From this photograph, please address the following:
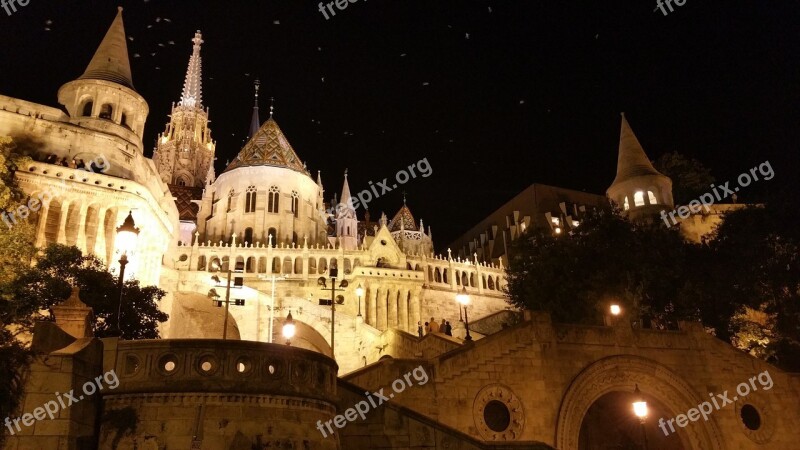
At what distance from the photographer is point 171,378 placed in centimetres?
1043

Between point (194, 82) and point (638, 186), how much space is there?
6567cm

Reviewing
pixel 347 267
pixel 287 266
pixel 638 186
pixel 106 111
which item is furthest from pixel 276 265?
pixel 638 186

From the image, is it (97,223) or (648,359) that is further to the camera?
(97,223)

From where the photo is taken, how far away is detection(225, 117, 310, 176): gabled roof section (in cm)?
5247

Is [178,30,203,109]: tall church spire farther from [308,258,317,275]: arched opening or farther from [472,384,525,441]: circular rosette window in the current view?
[472,384,525,441]: circular rosette window

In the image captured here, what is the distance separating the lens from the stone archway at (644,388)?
1981 cm

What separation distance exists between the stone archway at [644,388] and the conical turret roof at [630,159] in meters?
26.2

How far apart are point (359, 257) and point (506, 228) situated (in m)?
24.5

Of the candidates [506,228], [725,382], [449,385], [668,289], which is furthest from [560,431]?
[506,228]

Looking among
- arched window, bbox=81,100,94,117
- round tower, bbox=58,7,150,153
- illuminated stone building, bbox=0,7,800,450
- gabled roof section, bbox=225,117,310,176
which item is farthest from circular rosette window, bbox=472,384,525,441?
gabled roof section, bbox=225,117,310,176

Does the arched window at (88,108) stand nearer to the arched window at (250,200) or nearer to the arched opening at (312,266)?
the arched opening at (312,266)

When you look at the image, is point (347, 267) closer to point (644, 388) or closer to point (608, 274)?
point (608, 274)

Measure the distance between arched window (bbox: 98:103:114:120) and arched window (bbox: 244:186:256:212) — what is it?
55.3 feet

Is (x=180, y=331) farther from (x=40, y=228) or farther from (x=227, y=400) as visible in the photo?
(x=227, y=400)
